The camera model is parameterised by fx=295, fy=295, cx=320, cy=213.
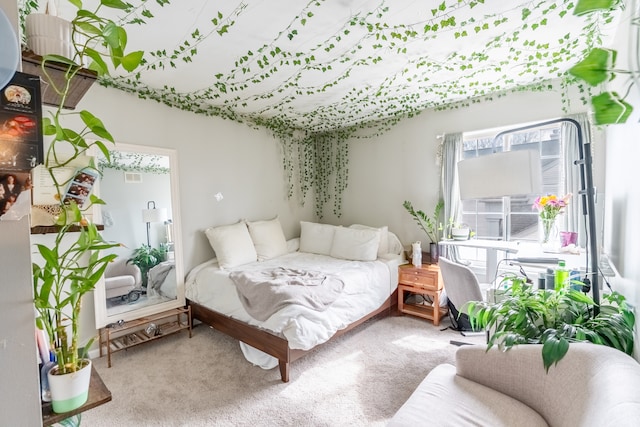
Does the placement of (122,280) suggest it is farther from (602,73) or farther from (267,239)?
(602,73)

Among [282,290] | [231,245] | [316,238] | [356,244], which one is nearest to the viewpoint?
[282,290]

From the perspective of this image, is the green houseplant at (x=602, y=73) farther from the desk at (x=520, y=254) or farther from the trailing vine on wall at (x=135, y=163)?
the trailing vine on wall at (x=135, y=163)

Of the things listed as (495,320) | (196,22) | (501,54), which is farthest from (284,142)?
(495,320)

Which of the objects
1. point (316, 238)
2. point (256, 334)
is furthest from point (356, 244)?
point (256, 334)

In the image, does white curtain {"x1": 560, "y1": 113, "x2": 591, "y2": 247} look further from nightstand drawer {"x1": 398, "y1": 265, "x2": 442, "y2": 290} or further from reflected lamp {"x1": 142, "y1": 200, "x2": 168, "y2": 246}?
reflected lamp {"x1": 142, "y1": 200, "x2": 168, "y2": 246}

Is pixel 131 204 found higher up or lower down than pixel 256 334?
higher up

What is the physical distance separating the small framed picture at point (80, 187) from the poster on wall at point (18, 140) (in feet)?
0.88

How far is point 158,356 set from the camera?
2.56m

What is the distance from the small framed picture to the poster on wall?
0.88 feet

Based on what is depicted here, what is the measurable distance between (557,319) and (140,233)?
10.5 feet

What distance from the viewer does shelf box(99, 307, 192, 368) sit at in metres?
2.53

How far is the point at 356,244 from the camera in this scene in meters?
3.49

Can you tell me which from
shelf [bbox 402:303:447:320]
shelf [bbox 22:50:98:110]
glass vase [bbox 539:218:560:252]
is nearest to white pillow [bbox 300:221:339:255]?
shelf [bbox 402:303:447:320]

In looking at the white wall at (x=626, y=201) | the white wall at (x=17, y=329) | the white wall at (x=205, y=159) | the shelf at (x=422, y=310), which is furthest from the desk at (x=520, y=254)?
the white wall at (x=17, y=329)
